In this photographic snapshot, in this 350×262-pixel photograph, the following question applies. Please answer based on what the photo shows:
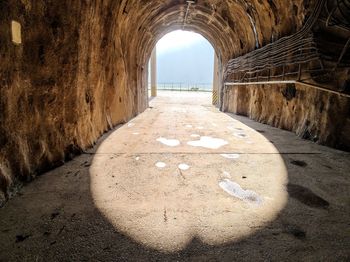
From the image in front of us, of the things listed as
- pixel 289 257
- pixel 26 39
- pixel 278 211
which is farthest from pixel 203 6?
pixel 289 257

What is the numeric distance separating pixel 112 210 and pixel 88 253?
0.59m

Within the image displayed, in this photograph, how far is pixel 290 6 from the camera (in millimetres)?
5695

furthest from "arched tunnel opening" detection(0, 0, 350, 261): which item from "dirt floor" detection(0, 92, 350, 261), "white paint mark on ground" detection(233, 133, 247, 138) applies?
"white paint mark on ground" detection(233, 133, 247, 138)

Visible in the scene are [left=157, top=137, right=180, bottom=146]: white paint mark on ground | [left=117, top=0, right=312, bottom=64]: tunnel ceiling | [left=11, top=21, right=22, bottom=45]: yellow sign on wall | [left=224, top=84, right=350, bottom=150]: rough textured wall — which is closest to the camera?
[left=11, top=21, right=22, bottom=45]: yellow sign on wall

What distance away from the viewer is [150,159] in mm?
3793

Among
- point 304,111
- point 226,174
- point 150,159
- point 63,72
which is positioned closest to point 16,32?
point 63,72

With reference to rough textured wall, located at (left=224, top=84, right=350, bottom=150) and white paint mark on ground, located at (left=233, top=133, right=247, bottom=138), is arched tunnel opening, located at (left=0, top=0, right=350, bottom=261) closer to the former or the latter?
rough textured wall, located at (left=224, top=84, right=350, bottom=150)

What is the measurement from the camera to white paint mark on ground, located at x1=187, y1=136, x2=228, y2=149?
15.3 ft

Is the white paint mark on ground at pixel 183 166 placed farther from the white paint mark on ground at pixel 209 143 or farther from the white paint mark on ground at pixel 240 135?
the white paint mark on ground at pixel 240 135

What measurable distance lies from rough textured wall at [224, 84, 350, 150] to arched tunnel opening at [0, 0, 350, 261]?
4 centimetres

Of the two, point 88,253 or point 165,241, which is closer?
point 88,253

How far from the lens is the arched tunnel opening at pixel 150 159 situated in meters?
1.84

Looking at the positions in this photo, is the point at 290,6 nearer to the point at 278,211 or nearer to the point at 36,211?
the point at 278,211

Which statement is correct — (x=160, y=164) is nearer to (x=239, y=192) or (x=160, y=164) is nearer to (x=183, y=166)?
(x=183, y=166)
